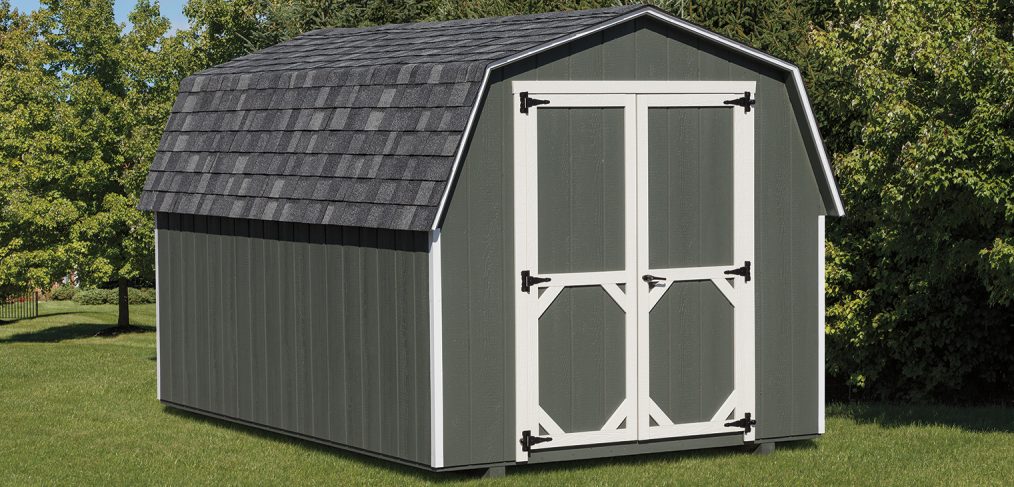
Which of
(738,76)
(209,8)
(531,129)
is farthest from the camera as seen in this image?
(209,8)

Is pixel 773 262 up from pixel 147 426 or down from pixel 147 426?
up

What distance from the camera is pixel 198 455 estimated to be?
11680 millimetres

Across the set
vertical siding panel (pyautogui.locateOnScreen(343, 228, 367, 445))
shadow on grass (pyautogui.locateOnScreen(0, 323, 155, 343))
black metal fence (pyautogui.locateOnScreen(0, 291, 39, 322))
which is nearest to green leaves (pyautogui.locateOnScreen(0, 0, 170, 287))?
shadow on grass (pyautogui.locateOnScreen(0, 323, 155, 343))

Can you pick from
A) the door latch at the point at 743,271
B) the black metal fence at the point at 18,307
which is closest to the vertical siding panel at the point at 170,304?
the door latch at the point at 743,271

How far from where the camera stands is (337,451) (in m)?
11.7

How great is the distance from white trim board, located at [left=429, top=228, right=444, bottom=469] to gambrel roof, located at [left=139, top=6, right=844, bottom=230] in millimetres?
290

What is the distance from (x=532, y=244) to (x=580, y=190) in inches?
21.6

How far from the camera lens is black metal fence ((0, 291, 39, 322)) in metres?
34.7

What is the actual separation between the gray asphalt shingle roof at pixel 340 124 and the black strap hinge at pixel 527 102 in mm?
313

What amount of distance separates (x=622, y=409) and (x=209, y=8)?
12873mm

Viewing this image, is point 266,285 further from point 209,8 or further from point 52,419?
point 209,8

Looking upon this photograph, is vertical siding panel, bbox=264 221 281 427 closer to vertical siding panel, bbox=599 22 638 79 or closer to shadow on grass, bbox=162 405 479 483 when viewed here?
shadow on grass, bbox=162 405 479 483

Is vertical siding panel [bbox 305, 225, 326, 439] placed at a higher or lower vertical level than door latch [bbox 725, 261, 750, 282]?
lower

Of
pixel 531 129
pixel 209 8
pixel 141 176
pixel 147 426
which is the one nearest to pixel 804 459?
pixel 531 129
